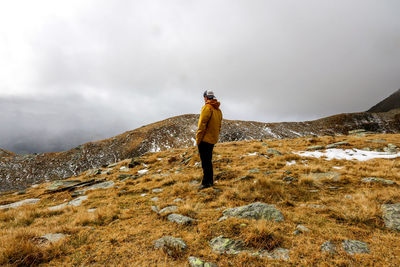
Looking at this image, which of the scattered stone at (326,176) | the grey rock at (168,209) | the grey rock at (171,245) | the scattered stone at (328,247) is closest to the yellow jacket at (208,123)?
the grey rock at (168,209)

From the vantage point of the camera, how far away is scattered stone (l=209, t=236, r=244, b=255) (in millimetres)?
3166

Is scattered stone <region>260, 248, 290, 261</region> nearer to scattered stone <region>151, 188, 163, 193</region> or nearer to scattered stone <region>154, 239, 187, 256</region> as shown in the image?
scattered stone <region>154, 239, 187, 256</region>

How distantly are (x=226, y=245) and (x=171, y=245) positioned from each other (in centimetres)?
107

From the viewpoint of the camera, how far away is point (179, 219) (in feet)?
14.9

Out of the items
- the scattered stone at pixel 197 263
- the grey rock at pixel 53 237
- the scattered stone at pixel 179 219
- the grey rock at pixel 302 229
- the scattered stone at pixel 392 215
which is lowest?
the scattered stone at pixel 392 215

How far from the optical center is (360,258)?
2711 mm

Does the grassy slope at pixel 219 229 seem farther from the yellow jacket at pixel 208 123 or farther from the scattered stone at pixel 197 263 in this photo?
the yellow jacket at pixel 208 123

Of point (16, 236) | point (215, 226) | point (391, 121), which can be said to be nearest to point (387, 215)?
point (215, 226)

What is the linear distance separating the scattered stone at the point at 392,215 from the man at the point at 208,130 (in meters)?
5.13

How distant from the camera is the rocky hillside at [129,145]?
38000 millimetres

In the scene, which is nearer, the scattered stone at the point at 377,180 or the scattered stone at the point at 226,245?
the scattered stone at the point at 226,245

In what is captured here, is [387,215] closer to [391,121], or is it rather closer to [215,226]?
[215,226]

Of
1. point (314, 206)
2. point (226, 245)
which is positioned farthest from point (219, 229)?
point (314, 206)

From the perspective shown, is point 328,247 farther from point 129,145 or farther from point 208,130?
point 129,145
